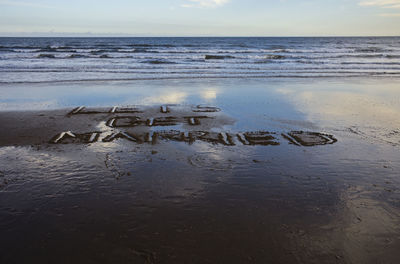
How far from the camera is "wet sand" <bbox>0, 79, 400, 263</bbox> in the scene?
9.10 ft

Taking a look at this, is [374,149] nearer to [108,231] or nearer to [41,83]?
[108,231]

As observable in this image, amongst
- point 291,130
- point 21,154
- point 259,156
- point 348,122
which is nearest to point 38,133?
point 21,154

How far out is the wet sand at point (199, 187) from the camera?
9.10 ft

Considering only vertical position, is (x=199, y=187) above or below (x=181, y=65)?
below

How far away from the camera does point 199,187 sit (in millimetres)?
3879

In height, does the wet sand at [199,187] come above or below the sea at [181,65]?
below

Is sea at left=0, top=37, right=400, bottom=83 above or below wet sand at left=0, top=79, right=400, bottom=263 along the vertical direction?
above

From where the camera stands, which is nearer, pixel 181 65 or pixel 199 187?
pixel 199 187

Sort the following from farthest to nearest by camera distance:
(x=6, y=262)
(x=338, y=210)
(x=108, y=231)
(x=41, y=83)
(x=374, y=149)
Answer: (x=41, y=83) → (x=374, y=149) → (x=338, y=210) → (x=108, y=231) → (x=6, y=262)

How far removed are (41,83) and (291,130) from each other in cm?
1179

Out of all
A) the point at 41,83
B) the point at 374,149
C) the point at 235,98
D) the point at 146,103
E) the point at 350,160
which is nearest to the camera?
the point at 350,160

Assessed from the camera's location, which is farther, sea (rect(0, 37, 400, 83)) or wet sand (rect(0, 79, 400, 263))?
sea (rect(0, 37, 400, 83))

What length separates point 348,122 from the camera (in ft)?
23.5

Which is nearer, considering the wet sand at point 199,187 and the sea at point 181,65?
the wet sand at point 199,187
